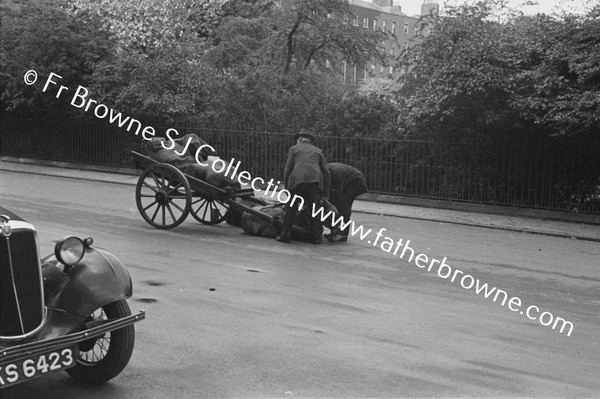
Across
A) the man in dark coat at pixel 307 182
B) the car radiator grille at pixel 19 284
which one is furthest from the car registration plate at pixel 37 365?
the man in dark coat at pixel 307 182

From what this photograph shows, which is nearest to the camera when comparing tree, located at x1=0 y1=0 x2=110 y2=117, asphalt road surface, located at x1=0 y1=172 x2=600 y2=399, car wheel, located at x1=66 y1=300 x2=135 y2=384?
car wheel, located at x1=66 y1=300 x2=135 y2=384

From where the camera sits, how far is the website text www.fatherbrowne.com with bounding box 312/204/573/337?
7.77 metres

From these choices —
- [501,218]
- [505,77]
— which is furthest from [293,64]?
[501,218]

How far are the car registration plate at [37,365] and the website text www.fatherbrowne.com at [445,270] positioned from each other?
15.5ft

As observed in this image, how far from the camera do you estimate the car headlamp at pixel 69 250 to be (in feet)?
15.6

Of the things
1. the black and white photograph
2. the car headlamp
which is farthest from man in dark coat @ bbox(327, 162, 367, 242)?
the car headlamp

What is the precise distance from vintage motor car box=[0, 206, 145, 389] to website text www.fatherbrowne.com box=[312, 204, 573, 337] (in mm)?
4361

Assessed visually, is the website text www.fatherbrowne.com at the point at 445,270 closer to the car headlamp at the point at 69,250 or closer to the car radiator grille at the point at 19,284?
the car headlamp at the point at 69,250

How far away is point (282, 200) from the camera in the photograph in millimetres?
12781

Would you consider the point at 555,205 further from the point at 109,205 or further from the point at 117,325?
the point at 117,325

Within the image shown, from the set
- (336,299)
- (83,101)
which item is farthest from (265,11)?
(336,299)

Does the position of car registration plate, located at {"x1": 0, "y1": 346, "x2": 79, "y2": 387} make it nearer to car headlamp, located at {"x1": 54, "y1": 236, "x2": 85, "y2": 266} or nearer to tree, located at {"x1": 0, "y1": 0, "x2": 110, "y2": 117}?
car headlamp, located at {"x1": 54, "y1": 236, "x2": 85, "y2": 266}

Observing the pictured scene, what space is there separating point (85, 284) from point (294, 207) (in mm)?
7033

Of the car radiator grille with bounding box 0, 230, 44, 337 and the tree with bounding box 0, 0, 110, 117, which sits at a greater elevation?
the tree with bounding box 0, 0, 110, 117
